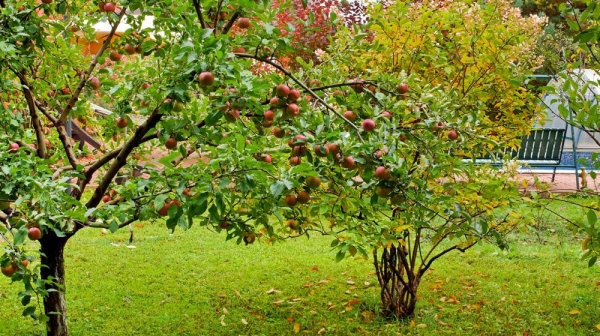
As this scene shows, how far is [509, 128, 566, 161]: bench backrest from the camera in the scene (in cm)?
774

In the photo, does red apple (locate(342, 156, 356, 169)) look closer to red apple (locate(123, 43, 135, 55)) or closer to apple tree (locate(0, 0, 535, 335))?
apple tree (locate(0, 0, 535, 335))

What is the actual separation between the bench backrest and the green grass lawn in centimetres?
207

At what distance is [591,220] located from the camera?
239cm

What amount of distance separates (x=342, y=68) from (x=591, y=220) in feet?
5.91

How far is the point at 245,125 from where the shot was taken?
8.18 feet

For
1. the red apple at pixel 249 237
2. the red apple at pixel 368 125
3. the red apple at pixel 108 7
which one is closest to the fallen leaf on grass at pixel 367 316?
the red apple at pixel 249 237

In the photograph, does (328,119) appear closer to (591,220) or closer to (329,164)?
(329,164)

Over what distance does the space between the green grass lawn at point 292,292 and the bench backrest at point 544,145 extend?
2.07 m

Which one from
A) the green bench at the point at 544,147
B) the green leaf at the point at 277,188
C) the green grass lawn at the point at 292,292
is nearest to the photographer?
the green leaf at the point at 277,188

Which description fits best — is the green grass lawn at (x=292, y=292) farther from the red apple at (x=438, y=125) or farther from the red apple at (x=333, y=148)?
the red apple at (x=333, y=148)

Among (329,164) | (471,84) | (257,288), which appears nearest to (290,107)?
(329,164)

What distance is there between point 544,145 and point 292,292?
4.77m

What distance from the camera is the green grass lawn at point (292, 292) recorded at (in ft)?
12.7

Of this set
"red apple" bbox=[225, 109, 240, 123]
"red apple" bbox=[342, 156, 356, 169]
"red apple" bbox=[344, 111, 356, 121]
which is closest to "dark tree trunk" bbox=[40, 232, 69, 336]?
"red apple" bbox=[225, 109, 240, 123]
